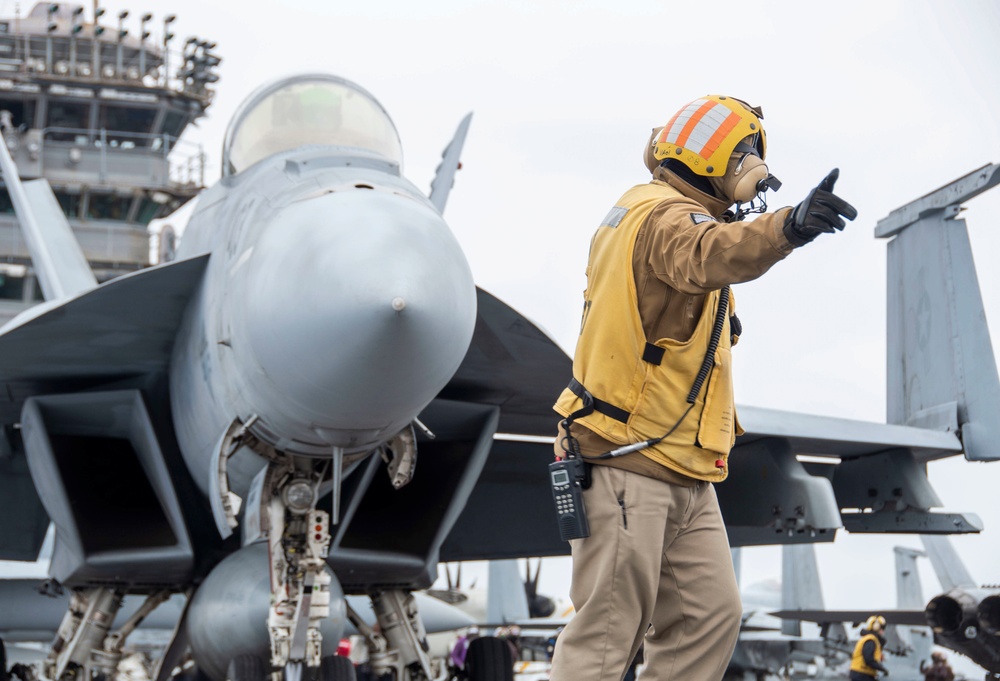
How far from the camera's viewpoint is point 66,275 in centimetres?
820

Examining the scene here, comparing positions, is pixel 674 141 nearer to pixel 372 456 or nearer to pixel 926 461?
pixel 372 456

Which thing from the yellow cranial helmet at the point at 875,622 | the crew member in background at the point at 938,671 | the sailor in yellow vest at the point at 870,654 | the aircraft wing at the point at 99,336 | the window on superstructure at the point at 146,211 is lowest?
the crew member in background at the point at 938,671

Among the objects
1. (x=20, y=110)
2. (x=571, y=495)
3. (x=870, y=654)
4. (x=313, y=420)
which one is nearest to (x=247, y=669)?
(x=313, y=420)


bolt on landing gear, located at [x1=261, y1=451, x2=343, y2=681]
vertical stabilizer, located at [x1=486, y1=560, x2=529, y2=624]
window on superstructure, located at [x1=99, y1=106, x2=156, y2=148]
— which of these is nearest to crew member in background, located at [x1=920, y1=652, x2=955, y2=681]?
bolt on landing gear, located at [x1=261, y1=451, x2=343, y2=681]

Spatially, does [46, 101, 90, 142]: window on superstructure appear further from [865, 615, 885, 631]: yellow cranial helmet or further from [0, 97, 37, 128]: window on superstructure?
[865, 615, 885, 631]: yellow cranial helmet

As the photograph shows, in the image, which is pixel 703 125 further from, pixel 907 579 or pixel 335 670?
pixel 907 579

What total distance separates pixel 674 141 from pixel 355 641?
22.3m

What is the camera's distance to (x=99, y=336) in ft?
18.8

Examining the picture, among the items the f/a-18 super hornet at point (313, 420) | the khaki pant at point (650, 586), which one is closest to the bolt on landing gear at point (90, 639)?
the f/a-18 super hornet at point (313, 420)

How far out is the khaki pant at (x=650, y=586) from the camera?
2.56 meters

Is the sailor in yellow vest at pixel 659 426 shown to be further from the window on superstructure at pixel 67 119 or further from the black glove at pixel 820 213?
the window on superstructure at pixel 67 119

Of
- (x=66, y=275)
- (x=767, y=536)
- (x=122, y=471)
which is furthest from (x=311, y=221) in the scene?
(x=767, y=536)

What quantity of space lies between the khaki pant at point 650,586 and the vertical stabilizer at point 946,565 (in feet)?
59.0

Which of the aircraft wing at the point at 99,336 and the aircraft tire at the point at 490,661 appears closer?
the aircraft wing at the point at 99,336
